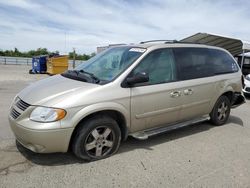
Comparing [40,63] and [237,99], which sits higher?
[40,63]

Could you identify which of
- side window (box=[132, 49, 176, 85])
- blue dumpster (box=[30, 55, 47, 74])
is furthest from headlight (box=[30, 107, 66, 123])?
blue dumpster (box=[30, 55, 47, 74])

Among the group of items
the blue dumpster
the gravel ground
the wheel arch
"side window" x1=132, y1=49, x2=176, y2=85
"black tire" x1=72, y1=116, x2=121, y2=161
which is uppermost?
the blue dumpster

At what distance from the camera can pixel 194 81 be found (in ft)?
14.3

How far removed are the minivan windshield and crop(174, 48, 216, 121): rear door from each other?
0.86m

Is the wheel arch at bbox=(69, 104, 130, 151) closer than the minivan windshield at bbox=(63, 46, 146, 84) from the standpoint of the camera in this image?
Yes

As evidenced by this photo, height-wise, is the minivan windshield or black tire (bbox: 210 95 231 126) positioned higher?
the minivan windshield

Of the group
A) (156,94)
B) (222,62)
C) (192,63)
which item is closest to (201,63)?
(192,63)

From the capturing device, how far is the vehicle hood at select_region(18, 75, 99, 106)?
3110 millimetres

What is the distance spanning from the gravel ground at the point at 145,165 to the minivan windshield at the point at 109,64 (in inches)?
47.3

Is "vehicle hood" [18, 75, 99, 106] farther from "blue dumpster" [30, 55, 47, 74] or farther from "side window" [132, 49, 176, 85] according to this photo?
"blue dumpster" [30, 55, 47, 74]

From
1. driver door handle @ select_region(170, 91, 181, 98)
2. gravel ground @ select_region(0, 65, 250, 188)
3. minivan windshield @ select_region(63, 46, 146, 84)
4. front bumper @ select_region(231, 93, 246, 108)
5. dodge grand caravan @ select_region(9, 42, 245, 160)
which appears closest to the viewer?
gravel ground @ select_region(0, 65, 250, 188)

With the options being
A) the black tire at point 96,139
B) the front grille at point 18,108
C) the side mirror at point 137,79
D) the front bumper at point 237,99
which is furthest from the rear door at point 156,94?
the front bumper at point 237,99

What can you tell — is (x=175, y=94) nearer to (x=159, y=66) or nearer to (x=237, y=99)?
(x=159, y=66)

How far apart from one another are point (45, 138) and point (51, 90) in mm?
682
